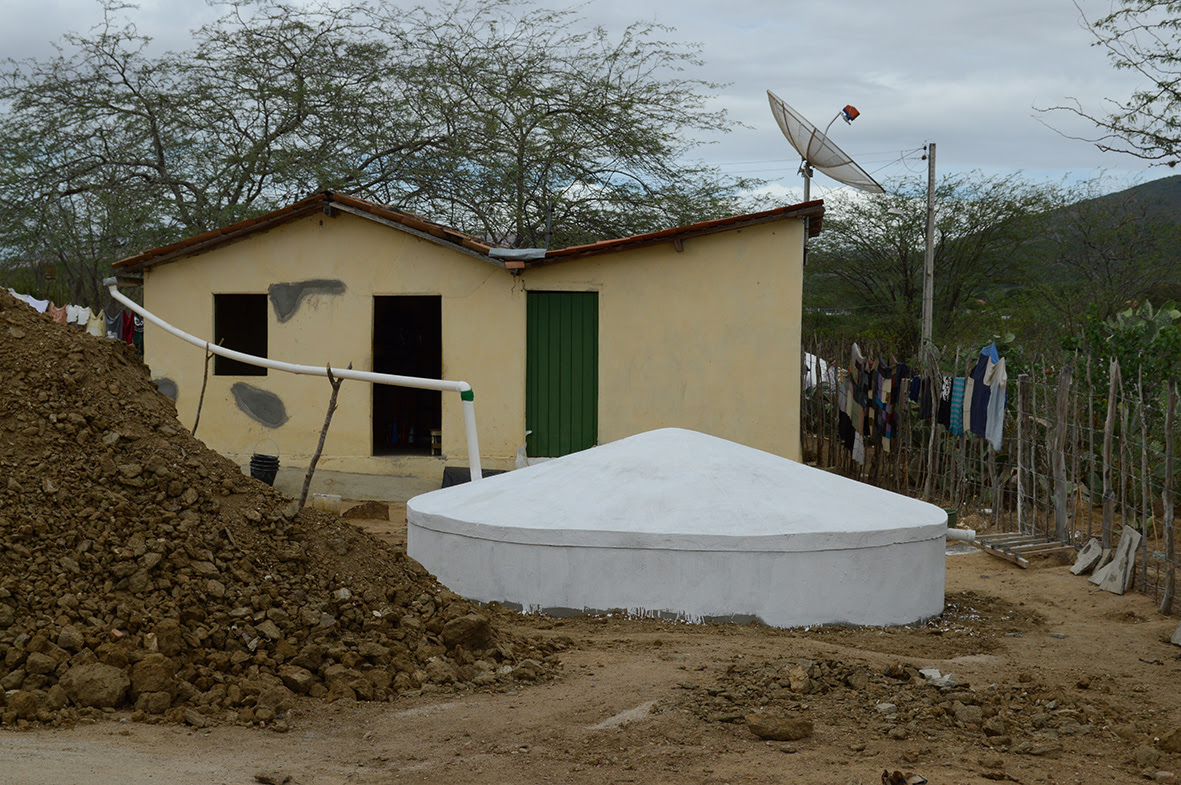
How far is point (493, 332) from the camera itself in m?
11.7

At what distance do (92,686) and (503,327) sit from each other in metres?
7.60

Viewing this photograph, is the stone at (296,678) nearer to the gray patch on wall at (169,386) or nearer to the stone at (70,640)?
the stone at (70,640)

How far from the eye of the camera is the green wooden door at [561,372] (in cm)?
1166

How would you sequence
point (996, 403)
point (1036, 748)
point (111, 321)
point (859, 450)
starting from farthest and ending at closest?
point (111, 321) < point (859, 450) < point (996, 403) < point (1036, 748)

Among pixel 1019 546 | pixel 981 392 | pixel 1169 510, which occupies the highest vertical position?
pixel 981 392

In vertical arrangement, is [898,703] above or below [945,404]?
below

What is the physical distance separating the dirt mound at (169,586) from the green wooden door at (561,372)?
18.3 feet

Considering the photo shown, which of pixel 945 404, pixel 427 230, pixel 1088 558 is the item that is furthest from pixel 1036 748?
pixel 427 230

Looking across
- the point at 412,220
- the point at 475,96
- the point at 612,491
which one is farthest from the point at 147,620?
the point at 475,96

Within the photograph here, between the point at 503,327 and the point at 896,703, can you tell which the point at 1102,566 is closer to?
the point at 896,703

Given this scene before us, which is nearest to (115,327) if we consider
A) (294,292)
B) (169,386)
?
(169,386)

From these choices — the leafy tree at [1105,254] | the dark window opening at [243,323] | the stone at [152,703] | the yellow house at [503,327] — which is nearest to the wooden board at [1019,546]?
the yellow house at [503,327]

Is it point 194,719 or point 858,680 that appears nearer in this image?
point 194,719

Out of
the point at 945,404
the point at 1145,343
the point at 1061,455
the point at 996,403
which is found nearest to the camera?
Result: the point at 1061,455
